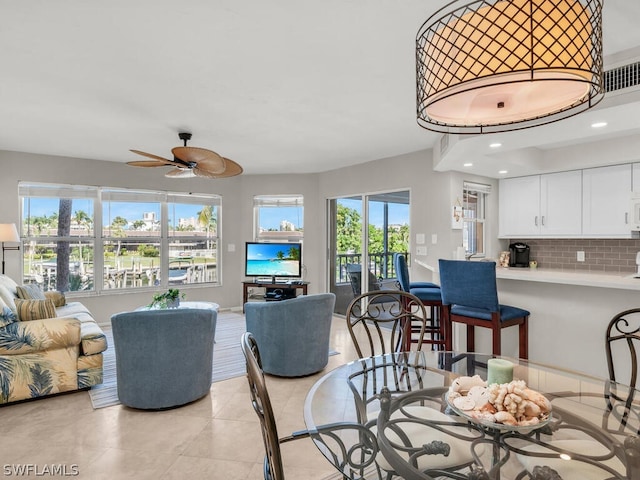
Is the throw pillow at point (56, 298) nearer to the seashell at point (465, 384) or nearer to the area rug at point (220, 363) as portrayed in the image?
the area rug at point (220, 363)

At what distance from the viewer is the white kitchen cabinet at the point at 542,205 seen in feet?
14.6

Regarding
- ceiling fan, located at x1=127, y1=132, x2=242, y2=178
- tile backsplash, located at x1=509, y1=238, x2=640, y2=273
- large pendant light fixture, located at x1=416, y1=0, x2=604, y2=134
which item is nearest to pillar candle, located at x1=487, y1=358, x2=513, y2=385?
large pendant light fixture, located at x1=416, y1=0, x2=604, y2=134

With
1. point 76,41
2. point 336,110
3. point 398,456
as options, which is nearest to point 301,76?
point 336,110

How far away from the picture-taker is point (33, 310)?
314cm

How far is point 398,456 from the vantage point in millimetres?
1192

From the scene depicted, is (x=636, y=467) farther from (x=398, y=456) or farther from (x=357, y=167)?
(x=357, y=167)

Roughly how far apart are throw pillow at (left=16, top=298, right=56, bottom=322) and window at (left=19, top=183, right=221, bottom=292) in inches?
92.8

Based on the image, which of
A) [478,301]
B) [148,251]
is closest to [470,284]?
[478,301]

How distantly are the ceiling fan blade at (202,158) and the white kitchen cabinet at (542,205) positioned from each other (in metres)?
3.82

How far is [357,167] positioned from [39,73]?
3.99m

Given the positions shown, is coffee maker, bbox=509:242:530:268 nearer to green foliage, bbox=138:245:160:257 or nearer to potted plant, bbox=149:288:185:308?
potted plant, bbox=149:288:185:308

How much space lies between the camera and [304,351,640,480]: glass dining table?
47.4 inches

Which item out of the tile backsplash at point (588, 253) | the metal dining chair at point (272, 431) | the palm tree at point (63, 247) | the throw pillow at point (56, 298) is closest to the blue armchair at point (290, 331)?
the metal dining chair at point (272, 431)

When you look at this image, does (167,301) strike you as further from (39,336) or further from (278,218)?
(278,218)
